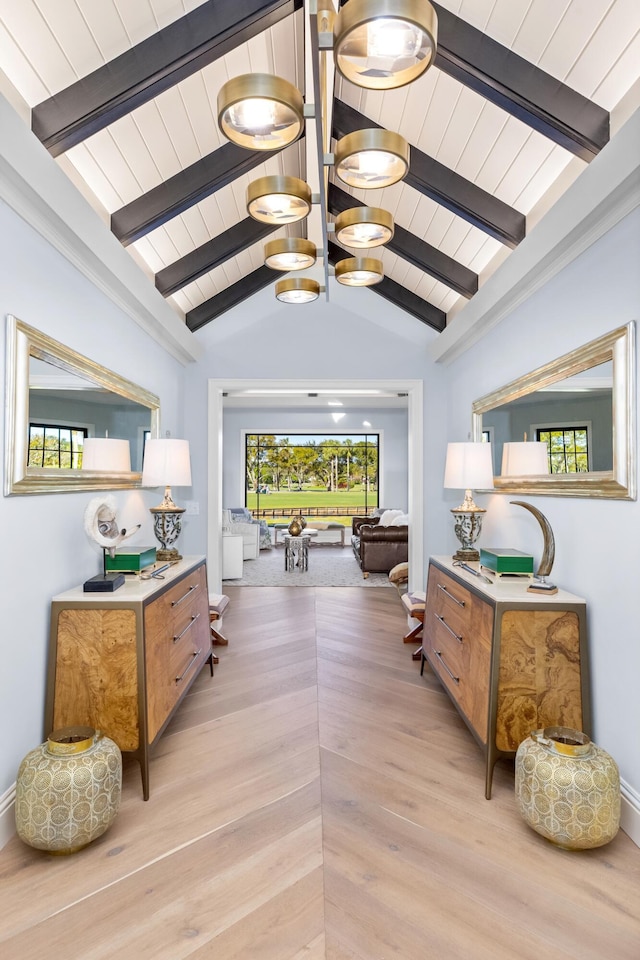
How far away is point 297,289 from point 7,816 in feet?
9.34

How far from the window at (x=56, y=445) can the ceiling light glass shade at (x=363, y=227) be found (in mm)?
1633

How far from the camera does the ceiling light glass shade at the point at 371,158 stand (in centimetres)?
215

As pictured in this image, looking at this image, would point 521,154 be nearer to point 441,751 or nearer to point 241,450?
point 441,751

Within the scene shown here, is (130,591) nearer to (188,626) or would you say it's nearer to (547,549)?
(188,626)

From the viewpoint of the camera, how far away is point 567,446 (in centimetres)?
272

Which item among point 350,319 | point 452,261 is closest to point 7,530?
point 452,261

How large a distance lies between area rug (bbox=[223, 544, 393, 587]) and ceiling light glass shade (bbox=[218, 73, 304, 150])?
538 cm

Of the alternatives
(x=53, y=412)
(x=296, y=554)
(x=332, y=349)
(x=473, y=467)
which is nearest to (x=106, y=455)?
(x=53, y=412)

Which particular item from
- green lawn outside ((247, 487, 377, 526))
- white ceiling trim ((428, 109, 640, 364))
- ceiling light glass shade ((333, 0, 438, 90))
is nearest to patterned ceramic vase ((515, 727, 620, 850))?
white ceiling trim ((428, 109, 640, 364))

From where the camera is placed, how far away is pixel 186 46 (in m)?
2.37

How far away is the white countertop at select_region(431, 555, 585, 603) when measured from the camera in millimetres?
2432

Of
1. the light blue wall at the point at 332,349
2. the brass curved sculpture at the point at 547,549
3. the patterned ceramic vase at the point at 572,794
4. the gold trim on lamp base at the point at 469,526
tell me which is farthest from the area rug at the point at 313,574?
the patterned ceramic vase at the point at 572,794

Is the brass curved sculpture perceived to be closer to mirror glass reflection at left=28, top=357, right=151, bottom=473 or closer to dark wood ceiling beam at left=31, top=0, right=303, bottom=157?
mirror glass reflection at left=28, top=357, right=151, bottom=473

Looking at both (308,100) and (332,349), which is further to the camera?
(332,349)
